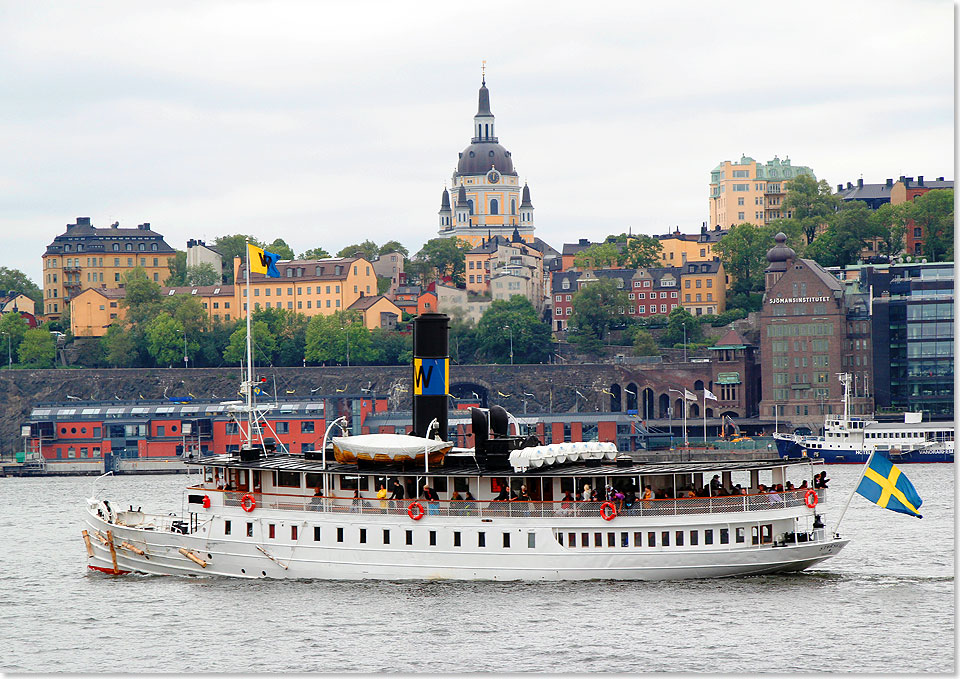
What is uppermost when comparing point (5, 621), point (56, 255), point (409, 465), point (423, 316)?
point (56, 255)

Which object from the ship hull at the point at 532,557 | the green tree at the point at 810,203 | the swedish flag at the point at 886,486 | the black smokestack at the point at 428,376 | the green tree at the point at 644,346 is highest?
the green tree at the point at 810,203

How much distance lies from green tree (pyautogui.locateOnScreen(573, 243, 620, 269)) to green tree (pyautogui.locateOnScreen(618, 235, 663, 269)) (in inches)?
39.2

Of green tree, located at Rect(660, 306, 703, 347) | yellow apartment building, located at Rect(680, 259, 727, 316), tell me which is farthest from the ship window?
yellow apartment building, located at Rect(680, 259, 727, 316)

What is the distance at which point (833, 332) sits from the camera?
134125mm

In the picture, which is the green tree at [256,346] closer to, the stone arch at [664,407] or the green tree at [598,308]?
the green tree at [598,308]

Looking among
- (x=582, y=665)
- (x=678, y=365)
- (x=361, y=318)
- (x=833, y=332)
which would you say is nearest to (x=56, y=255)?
(x=361, y=318)

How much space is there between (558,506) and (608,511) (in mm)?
1389

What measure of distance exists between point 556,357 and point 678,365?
1700 centimetres

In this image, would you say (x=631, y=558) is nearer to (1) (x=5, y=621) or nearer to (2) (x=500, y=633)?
(2) (x=500, y=633)

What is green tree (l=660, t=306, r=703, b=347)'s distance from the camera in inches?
6161

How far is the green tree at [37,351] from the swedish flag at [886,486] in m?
123

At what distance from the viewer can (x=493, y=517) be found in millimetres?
42219

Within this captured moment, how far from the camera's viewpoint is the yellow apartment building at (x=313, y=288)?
16725 centimetres

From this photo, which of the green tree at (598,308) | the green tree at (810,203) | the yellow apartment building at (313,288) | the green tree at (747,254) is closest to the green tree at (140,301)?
the yellow apartment building at (313,288)
